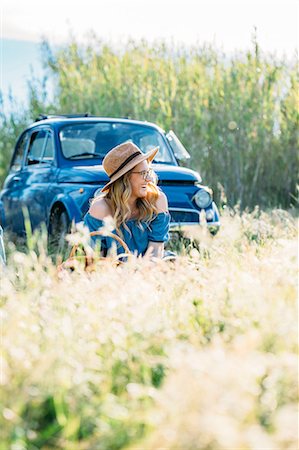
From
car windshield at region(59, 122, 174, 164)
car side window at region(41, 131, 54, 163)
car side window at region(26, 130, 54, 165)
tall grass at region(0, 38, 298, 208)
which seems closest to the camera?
car windshield at region(59, 122, 174, 164)

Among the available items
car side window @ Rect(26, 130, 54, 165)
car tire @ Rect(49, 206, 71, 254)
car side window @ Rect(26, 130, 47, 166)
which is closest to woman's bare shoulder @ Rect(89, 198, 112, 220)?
car tire @ Rect(49, 206, 71, 254)

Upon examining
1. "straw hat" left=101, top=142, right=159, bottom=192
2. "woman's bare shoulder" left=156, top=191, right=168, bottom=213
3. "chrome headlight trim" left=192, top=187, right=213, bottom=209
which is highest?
"straw hat" left=101, top=142, right=159, bottom=192

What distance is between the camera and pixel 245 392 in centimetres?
274

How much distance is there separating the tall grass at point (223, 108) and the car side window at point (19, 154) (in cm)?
334

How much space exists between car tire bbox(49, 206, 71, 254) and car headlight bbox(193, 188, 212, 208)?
1305mm

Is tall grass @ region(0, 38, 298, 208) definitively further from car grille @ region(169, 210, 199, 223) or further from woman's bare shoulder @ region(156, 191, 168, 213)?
woman's bare shoulder @ region(156, 191, 168, 213)

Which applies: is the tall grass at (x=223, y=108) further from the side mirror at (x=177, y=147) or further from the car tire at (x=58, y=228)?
the car tire at (x=58, y=228)

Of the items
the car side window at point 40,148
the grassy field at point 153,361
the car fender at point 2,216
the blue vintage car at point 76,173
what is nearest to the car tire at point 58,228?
the blue vintage car at point 76,173

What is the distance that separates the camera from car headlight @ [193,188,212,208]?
8.15 meters

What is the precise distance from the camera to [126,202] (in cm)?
557

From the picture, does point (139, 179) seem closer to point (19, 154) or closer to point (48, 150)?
point (48, 150)

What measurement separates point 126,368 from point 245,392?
0.69m

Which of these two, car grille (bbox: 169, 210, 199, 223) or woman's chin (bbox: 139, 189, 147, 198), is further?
car grille (bbox: 169, 210, 199, 223)

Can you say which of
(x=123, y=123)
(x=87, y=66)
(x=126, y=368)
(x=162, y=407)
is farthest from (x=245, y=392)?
(x=87, y=66)
